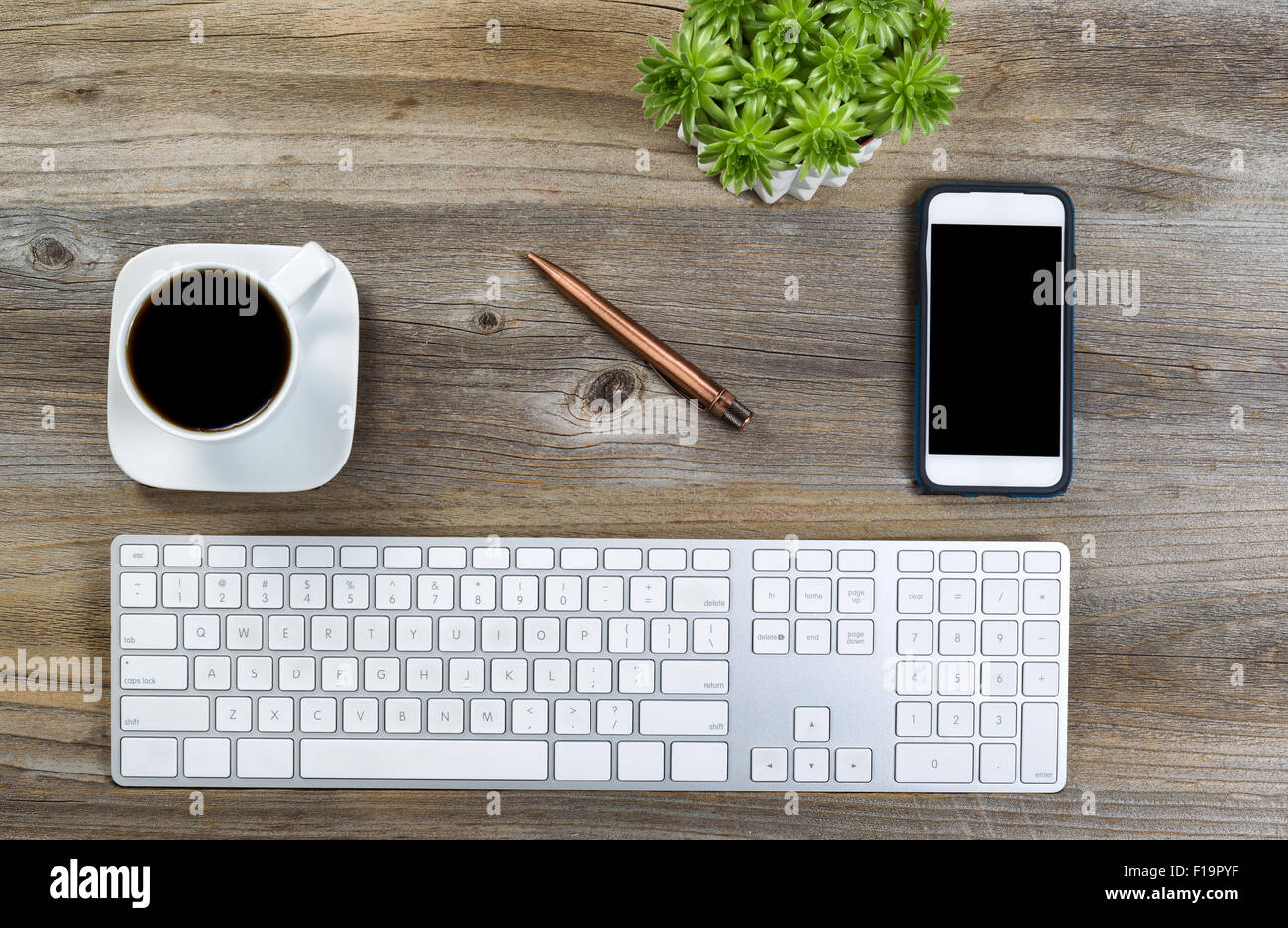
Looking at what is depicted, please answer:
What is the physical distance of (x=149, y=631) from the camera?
→ 2.42 ft

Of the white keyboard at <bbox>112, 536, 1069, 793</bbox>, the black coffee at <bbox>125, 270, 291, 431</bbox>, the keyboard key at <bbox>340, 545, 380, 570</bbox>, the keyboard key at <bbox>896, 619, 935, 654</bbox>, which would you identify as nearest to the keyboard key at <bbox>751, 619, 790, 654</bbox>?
the white keyboard at <bbox>112, 536, 1069, 793</bbox>

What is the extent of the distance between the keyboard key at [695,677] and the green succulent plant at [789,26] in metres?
0.51

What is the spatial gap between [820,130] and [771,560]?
0.36 metres

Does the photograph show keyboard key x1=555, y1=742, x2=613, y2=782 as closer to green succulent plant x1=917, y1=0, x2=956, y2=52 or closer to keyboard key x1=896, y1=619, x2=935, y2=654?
keyboard key x1=896, y1=619, x2=935, y2=654

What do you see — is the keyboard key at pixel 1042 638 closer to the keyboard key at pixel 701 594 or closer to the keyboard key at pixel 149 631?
the keyboard key at pixel 701 594

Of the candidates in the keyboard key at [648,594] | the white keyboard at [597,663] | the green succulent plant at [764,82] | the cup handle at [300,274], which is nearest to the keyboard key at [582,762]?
the white keyboard at [597,663]

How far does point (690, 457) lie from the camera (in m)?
0.78

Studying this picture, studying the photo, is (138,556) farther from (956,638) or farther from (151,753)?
(956,638)

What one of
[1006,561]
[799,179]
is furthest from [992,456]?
[799,179]

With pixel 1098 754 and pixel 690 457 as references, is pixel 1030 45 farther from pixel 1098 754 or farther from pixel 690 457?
pixel 1098 754

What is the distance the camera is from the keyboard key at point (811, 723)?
2.45 ft

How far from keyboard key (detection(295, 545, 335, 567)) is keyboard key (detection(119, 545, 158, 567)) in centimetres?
13
